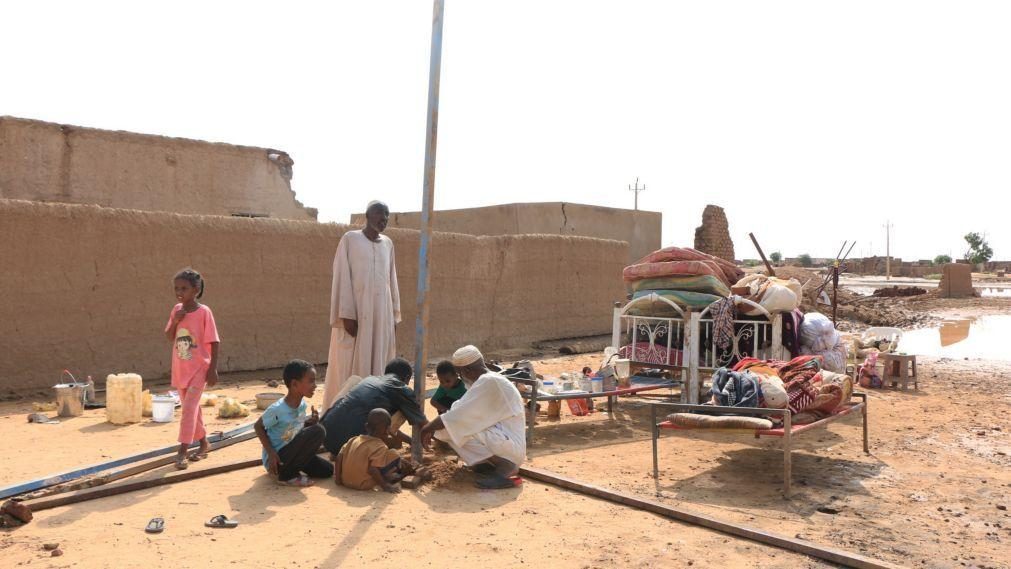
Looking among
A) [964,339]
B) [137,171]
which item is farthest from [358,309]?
[964,339]

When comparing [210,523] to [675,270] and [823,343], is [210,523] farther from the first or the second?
[823,343]

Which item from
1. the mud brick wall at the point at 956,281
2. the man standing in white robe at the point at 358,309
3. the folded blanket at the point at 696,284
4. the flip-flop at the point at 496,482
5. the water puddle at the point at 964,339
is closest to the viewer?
the flip-flop at the point at 496,482

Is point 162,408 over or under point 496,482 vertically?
over

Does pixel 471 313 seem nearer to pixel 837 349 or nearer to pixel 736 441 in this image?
pixel 837 349

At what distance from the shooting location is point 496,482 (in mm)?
4766

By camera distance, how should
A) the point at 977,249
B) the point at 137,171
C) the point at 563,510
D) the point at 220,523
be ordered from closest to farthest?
the point at 220,523 < the point at 563,510 < the point at 137,171 < the point at 977,249

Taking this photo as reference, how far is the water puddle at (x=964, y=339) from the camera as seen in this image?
47.5 feet

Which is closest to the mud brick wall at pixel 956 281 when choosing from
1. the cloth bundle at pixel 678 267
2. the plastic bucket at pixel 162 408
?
the cloth bundle at pixel 678 267

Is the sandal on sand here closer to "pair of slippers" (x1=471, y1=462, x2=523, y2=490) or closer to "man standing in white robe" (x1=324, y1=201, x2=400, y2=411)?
"pair of slippers" (x1=471, y1=462, x2=523, y2=490)

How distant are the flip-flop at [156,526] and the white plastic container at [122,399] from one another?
287cm

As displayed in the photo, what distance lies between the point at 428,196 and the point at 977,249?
73672 mm

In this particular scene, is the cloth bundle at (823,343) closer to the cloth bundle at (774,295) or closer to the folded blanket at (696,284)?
the cloth bundle at (774,295)

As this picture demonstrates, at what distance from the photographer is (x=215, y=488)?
4.50m

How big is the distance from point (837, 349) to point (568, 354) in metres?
5.42
